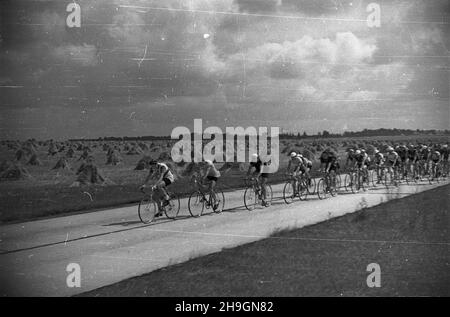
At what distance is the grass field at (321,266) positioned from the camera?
291 inches

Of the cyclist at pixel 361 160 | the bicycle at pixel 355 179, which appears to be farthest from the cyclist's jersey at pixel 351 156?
the bicycle at pixel 355 179

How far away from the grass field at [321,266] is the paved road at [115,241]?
2.15 ft

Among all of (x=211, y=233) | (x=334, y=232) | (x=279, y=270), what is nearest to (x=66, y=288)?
(x=279, y=270)

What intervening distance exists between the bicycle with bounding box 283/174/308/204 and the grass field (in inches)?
209

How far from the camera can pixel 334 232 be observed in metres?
11.5

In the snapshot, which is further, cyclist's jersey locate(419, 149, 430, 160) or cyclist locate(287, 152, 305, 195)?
cyclist's jersey locate(419, 149, 430, 160)

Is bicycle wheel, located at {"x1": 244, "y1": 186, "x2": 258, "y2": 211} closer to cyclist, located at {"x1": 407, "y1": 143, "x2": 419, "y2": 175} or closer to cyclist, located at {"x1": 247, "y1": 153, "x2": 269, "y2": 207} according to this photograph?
cyclist, located at {"x1": 247, "y1": 153, "x2": 269, "y2": 207}

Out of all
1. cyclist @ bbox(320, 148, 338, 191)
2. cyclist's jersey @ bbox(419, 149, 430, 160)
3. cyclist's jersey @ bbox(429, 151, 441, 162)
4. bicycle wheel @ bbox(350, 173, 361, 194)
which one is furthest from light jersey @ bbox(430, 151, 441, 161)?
cyclist @ bbox(320, 148, 338, 191)

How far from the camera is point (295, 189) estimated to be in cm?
1875

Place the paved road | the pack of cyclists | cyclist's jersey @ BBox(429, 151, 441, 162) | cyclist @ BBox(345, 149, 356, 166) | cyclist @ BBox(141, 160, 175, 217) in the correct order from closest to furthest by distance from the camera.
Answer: the paved road, cyclist @ BBox(141, 160, 175, 217), the pack of cyclists, cyclist @ BBox(345, 149, 356, 166), cyclist's jersey @ BBox(429, 151, 441, 162)

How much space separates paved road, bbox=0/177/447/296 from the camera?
7.89 m

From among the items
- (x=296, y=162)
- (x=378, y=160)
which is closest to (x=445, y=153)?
(x=378, y=160)

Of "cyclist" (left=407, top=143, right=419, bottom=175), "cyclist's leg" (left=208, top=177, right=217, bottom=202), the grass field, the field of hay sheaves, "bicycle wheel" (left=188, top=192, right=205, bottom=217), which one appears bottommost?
the field of hay sheaves
